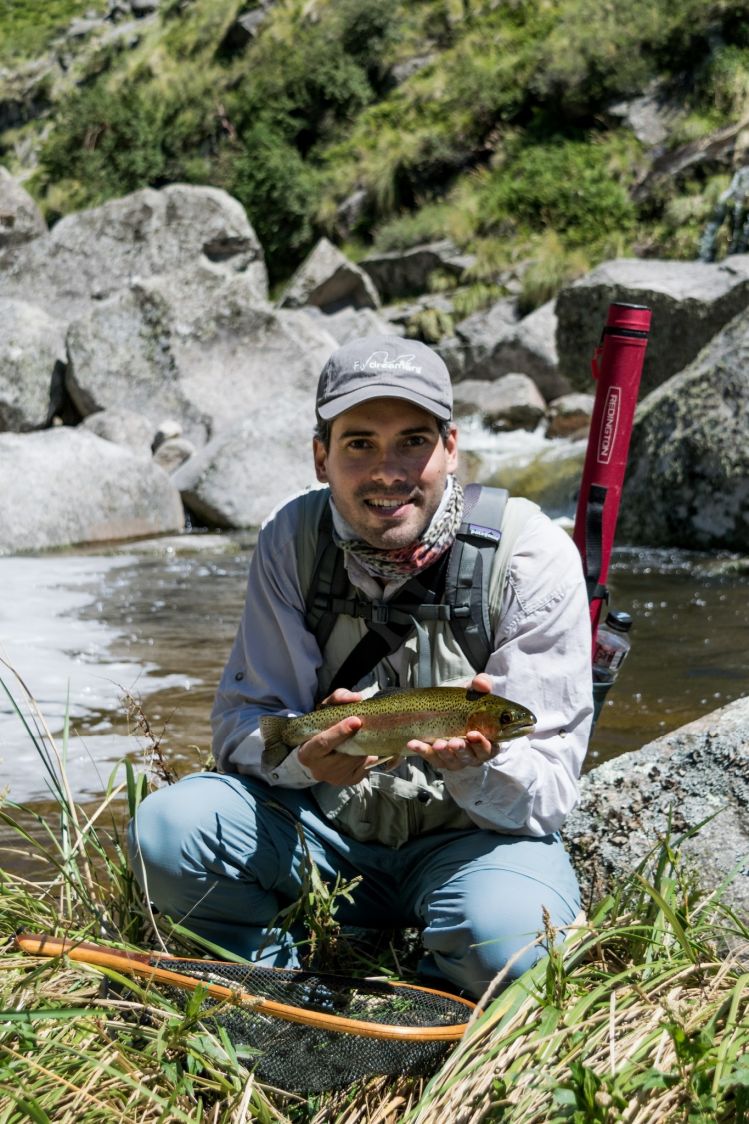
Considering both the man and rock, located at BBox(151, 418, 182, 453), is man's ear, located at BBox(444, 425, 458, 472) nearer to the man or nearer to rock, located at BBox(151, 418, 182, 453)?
the man

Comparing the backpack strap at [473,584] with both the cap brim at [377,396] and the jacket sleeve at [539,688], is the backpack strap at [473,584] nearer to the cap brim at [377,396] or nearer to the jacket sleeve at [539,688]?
the jacket sleeve at [539,688]

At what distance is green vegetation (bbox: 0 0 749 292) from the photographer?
24.5 meters

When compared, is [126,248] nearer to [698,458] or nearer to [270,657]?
[698,458]

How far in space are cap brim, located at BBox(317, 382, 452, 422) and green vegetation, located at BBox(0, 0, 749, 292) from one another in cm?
1978

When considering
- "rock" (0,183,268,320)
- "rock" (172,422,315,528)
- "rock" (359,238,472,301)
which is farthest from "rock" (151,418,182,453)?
"rock" (359,238,472,301)

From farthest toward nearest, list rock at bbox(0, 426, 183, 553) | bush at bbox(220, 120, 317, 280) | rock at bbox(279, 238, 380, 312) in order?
bush at bbox(220, 120, 317, 280) → rock at bbox(279, 238, 380, 312) → rock at bbox(0, 426, 183, 553)

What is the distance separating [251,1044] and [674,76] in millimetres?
26898

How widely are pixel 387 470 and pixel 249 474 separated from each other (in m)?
10.5

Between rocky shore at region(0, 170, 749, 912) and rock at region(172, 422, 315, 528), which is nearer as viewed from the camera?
rocky shore at region(0, 170, 749, 912)

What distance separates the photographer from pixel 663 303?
517 inches

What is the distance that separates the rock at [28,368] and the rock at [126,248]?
3.75 m

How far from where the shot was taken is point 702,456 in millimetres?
9859

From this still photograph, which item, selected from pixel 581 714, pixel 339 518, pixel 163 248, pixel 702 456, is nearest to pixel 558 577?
pixel 581 714

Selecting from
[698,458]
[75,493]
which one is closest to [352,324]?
[75,493]
